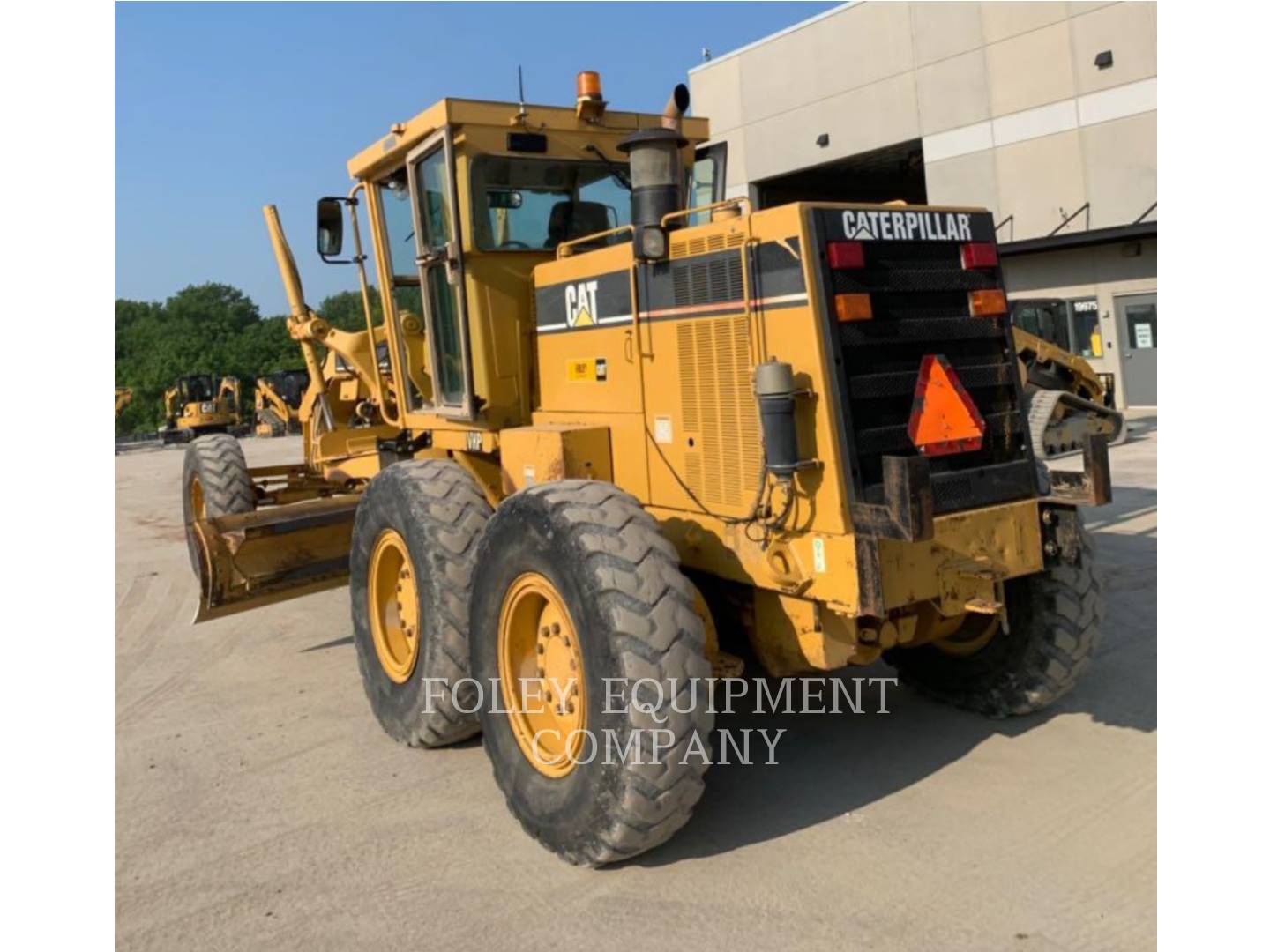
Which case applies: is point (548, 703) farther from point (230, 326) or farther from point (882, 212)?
point (230, 326)

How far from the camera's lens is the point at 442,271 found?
5.81 meters

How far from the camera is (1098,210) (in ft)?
68.8

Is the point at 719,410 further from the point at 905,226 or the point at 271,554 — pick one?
the point at 271,554

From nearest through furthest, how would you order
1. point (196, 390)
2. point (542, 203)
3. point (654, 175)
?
1. point (654, 175)
2. point (542, 203)
3. point (196, 390)

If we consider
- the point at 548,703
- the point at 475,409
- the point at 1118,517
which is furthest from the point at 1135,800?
the point at 1118,517

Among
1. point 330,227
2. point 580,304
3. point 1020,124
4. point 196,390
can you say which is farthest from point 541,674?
point 196,390

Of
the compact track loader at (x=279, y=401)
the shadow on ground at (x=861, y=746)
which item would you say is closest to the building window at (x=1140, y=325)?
the shadow on ground at (x=861, y=746)

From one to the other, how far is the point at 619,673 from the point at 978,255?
236 centimetres

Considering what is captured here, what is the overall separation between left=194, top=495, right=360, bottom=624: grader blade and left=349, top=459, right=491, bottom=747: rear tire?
1135mm

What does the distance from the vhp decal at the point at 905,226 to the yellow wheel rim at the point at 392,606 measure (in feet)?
9.15

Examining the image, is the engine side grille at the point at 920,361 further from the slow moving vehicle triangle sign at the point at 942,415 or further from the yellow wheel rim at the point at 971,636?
the yellow wheel rim at the point at 971,636

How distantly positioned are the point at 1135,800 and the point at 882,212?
259 centimetres

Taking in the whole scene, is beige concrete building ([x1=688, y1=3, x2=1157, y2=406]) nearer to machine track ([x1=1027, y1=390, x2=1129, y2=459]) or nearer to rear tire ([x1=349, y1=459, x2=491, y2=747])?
machine track ([x1=1027, y1=390, x2=1129, y2=459])

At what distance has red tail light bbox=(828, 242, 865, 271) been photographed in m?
3.93
